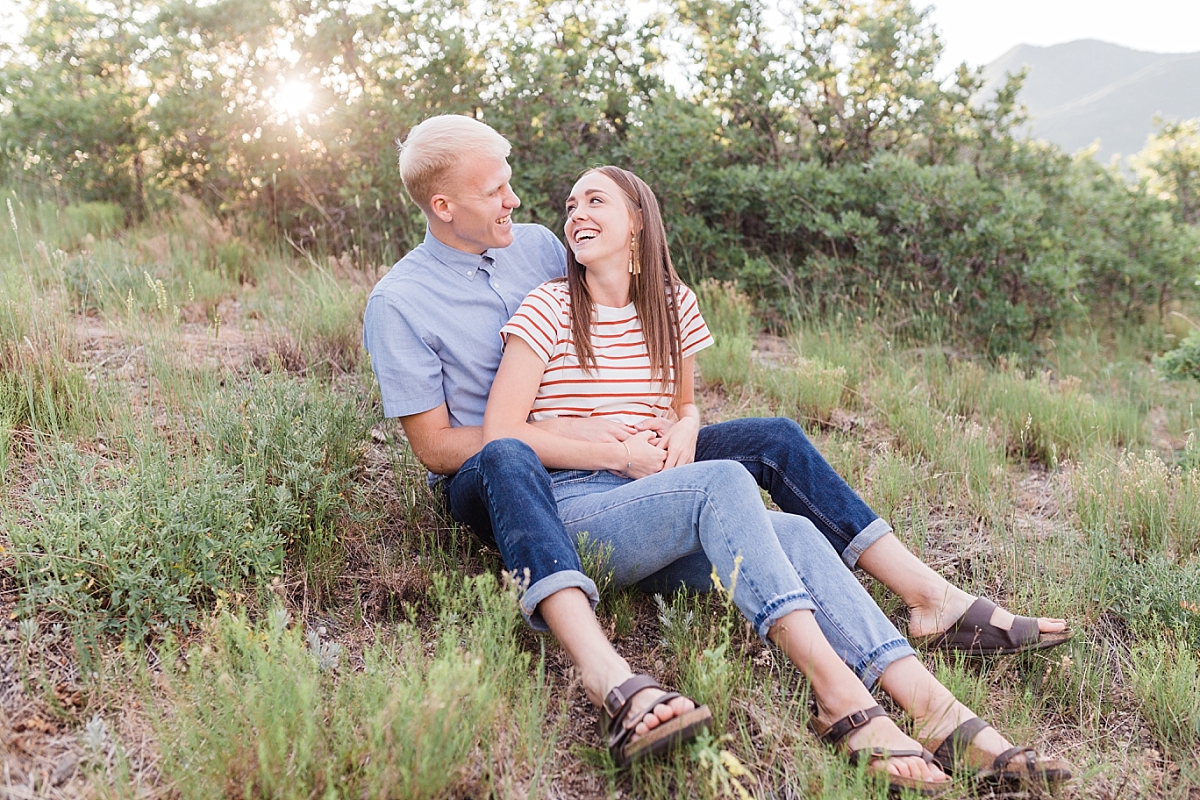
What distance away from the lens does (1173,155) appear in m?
8.68

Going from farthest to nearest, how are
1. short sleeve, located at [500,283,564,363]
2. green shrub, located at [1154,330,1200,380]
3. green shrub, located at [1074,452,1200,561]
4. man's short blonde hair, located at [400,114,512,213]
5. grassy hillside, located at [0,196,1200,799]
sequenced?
green shrub, located at [1154,330,1200,380], green shrub, located at [1074,452,1200,561], man's short blonde hair, located at [400,114,512,213], short sleeve, located at [500,283,564,363], grassy hillside, located at [0,196,1200,799]

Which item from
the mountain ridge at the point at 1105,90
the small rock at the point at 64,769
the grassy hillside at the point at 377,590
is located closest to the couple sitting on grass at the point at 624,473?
the grassy hillside at the point at 377,590

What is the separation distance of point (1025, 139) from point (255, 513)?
702 cm

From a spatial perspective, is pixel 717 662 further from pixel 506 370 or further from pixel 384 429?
pixel 384 429

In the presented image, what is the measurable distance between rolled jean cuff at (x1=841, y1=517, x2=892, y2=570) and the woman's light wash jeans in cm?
18

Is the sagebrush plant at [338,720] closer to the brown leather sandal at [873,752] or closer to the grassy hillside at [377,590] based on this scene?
the grassy hillside at [377,590]

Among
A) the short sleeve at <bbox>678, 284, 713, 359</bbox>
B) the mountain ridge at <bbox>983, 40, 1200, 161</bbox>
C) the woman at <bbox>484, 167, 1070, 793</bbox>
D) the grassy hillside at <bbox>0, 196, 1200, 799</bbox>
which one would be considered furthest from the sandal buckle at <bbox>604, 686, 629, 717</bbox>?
the mountain ridge at <bbox>983, 40, 1200, 161</bbox>

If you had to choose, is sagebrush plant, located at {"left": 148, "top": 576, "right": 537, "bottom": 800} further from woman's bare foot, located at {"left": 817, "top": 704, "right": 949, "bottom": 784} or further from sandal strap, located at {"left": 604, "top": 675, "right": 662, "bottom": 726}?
woman's bare foot, located at {"left": 817, "top": 704, "right": 949, "bottom": 784}

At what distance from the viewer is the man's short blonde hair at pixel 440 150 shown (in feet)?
9.25

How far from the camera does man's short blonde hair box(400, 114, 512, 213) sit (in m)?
2.82

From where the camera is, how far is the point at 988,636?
102 inches

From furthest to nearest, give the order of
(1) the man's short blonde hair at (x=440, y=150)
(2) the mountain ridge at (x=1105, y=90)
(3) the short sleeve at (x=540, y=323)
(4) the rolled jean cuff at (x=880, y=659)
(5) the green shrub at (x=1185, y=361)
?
(2) the mountain ridge at (x=1105, y=90) → (5) the green shrub at (x=1185, y=361) → (1) the man's short blonde hair at (x=440, y=150) → (3) the short sleeve at (x=540, y=323) → (4) the rolled jean cuff at (x=880, y=659)

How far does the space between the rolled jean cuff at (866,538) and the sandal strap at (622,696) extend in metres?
0.97

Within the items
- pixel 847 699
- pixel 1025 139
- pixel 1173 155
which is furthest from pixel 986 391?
pixel 1173 155
